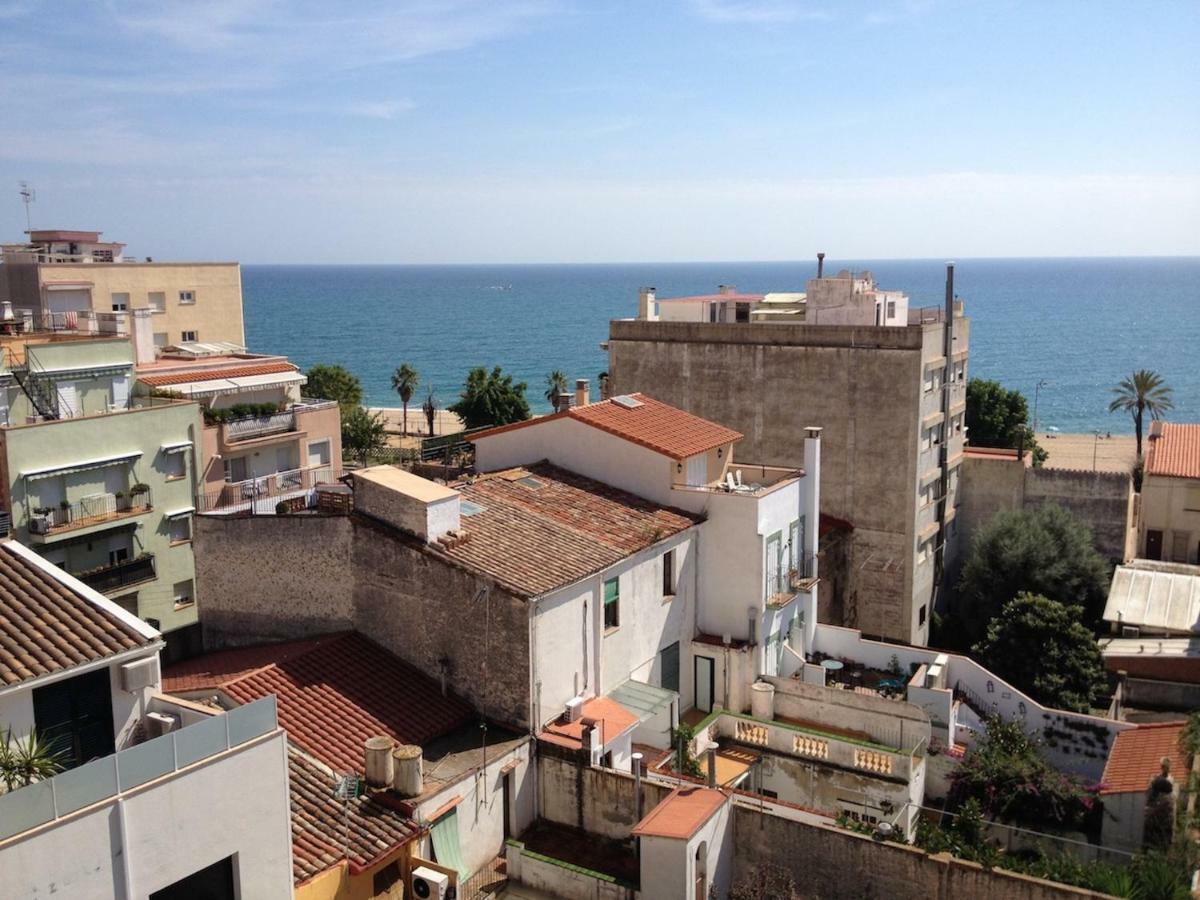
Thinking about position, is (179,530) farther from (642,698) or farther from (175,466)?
(642,698)

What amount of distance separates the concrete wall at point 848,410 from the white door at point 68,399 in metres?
22.6

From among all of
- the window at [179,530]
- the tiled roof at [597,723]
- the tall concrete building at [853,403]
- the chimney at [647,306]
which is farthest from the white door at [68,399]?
the tiled roof at [597,723]

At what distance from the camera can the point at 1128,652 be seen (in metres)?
34.5

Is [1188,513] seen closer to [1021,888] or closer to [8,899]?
[1021,888]

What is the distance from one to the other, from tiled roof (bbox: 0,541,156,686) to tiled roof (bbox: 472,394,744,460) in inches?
601

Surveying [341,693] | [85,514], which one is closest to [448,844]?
[341,693]

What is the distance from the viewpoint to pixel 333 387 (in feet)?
266

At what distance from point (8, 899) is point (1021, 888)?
1575 centimetres

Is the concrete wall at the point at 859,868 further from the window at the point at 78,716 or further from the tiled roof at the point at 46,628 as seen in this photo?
the tiled roof at the point at 46,628

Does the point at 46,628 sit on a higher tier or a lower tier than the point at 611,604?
higher

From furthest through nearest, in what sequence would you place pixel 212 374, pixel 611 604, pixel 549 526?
pixel 212 374
pixel 549 526
pixel 611 604

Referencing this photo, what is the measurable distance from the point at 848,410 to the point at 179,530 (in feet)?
84.0

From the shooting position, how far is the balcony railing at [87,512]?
33656 mm

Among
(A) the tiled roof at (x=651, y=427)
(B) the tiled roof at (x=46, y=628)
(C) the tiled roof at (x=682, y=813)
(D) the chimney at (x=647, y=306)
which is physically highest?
(D) the chimney at (x=647, y=306)
